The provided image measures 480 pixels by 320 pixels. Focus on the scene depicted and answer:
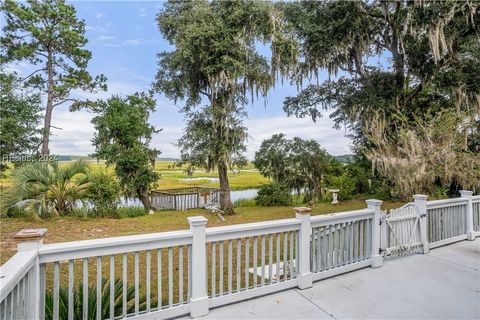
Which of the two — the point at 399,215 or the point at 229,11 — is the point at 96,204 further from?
the point at 399,215

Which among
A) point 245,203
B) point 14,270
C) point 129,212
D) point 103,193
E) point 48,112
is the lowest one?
point 245,203

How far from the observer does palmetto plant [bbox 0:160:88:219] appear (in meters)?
7.82

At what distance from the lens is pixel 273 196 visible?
1223cm

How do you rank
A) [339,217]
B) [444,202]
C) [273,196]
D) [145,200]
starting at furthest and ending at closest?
[273,196] < [145,200] < [444,202] < [339,217]

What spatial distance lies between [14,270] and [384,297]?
317 cm

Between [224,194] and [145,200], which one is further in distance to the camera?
[145,200]

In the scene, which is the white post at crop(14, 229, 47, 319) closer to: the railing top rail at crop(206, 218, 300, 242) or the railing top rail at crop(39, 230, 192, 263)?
the railing top rail at crop(39, 230, 192, 263)

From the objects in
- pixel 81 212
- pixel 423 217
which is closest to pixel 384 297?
pixel 423 217

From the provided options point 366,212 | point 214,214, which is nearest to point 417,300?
point 366,212

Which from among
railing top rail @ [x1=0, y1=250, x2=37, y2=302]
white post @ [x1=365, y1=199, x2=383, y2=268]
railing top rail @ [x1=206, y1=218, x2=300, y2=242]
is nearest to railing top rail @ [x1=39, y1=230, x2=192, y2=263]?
railing top rail @ [x1=0, y1=250, x2=37, y2=302]

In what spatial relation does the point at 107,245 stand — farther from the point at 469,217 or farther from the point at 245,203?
the point at 245,203

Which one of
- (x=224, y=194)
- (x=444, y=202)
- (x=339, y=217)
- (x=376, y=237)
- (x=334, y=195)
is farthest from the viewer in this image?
(x=334, y=195)

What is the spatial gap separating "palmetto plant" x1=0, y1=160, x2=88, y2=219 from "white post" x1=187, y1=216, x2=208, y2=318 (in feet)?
24.1

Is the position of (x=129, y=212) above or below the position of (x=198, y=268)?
below
